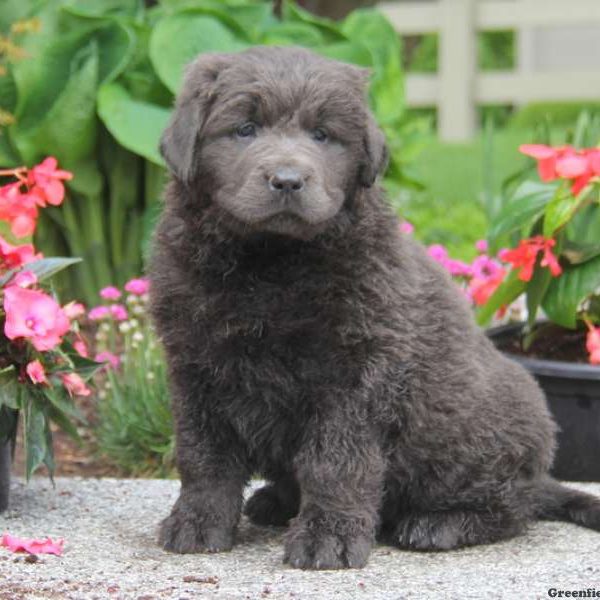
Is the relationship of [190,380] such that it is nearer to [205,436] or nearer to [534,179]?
[205,436]

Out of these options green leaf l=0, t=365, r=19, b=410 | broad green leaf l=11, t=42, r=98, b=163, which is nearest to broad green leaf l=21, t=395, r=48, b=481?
green leaf l=0, t=365, r=19, b=410

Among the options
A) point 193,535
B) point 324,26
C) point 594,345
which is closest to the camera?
point 193,535

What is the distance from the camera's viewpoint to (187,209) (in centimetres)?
416

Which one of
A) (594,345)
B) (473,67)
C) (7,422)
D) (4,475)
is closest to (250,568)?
(7,422)

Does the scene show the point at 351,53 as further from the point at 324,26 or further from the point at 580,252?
the point at 580,252

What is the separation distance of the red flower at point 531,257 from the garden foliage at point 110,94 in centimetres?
184

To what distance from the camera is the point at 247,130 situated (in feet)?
13.1

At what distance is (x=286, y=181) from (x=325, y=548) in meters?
1.04

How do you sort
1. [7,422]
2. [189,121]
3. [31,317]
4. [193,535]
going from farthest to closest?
[7,422] → [31,317] → [193,535] → [189,121]

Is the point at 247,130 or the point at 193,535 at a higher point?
the point at 247,130

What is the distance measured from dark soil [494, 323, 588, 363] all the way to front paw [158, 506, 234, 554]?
2.07m

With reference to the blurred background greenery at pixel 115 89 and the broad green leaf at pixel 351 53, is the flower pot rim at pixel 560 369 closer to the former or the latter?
the blurred background greenery at pixel 115 89

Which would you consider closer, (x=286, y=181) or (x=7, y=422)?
(x=286, y=181)

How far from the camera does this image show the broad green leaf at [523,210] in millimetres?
5660
